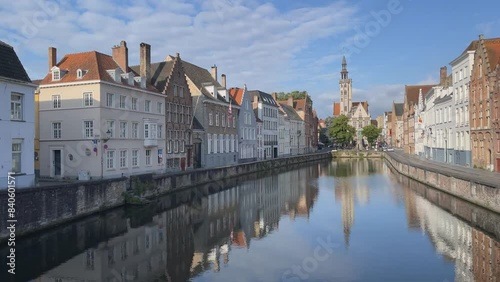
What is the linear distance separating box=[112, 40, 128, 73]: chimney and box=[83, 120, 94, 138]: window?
6.91m

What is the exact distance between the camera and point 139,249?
17.9 m

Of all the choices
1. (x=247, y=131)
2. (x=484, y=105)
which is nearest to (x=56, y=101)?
(x=247, y=131)

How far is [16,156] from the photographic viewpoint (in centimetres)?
2133

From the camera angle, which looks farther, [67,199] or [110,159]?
[110,159]

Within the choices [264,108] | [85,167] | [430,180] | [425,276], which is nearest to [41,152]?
[85,167]

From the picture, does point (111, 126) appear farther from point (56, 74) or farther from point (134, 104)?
point (56, 74)

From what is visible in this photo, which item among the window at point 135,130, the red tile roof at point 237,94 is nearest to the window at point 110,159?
the window at point 135,130

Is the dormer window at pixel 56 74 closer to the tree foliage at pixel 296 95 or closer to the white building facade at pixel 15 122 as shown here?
the white building facade at pixel 15 122

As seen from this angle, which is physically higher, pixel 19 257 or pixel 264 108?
pixel 264 108

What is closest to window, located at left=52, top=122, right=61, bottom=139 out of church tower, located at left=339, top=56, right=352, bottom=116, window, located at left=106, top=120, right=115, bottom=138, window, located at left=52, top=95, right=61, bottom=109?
window, located at left=52, top=95, right=61, bottom=109

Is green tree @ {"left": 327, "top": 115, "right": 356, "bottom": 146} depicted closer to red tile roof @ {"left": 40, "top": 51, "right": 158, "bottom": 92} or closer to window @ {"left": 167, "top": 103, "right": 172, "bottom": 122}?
window @ {"left": 167, "top": 103, "right": 172, "bottom": 122}

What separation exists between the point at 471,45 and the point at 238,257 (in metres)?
33.1

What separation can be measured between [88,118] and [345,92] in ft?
376

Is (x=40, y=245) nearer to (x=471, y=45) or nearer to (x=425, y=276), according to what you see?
(x=425, y=276)
